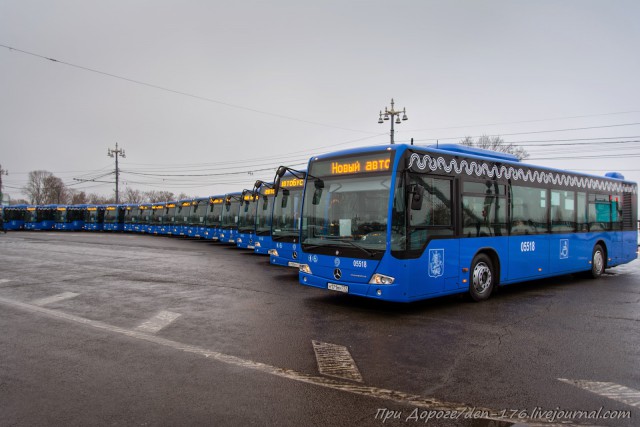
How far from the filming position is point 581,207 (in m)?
12.2

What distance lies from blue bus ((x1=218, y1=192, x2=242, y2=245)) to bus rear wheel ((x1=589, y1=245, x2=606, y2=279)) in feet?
57.9

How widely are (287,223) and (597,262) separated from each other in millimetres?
9650

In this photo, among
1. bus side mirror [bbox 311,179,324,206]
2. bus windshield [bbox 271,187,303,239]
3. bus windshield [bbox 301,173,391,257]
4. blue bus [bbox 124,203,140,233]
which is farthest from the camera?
blue bus [bbox 124,203,140,233]

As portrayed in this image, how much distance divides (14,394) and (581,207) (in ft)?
43.8

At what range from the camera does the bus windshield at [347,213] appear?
7785 millimetres

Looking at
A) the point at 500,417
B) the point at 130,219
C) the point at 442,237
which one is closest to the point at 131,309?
the point at 442,237

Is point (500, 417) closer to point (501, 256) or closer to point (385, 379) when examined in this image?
point (385, 379)

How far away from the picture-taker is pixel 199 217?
3353cm

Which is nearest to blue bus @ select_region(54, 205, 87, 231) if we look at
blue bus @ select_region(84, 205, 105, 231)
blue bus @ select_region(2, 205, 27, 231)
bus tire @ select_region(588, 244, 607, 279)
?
blue bus @ select_region(84, 205, 105, 231)

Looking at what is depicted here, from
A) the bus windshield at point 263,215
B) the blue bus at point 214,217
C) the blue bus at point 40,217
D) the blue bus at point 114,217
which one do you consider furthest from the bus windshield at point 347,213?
the blue bus at point 40,217

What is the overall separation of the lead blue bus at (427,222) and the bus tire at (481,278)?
0.02 meters

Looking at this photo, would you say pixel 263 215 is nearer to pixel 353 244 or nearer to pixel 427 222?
pixel 353 244
